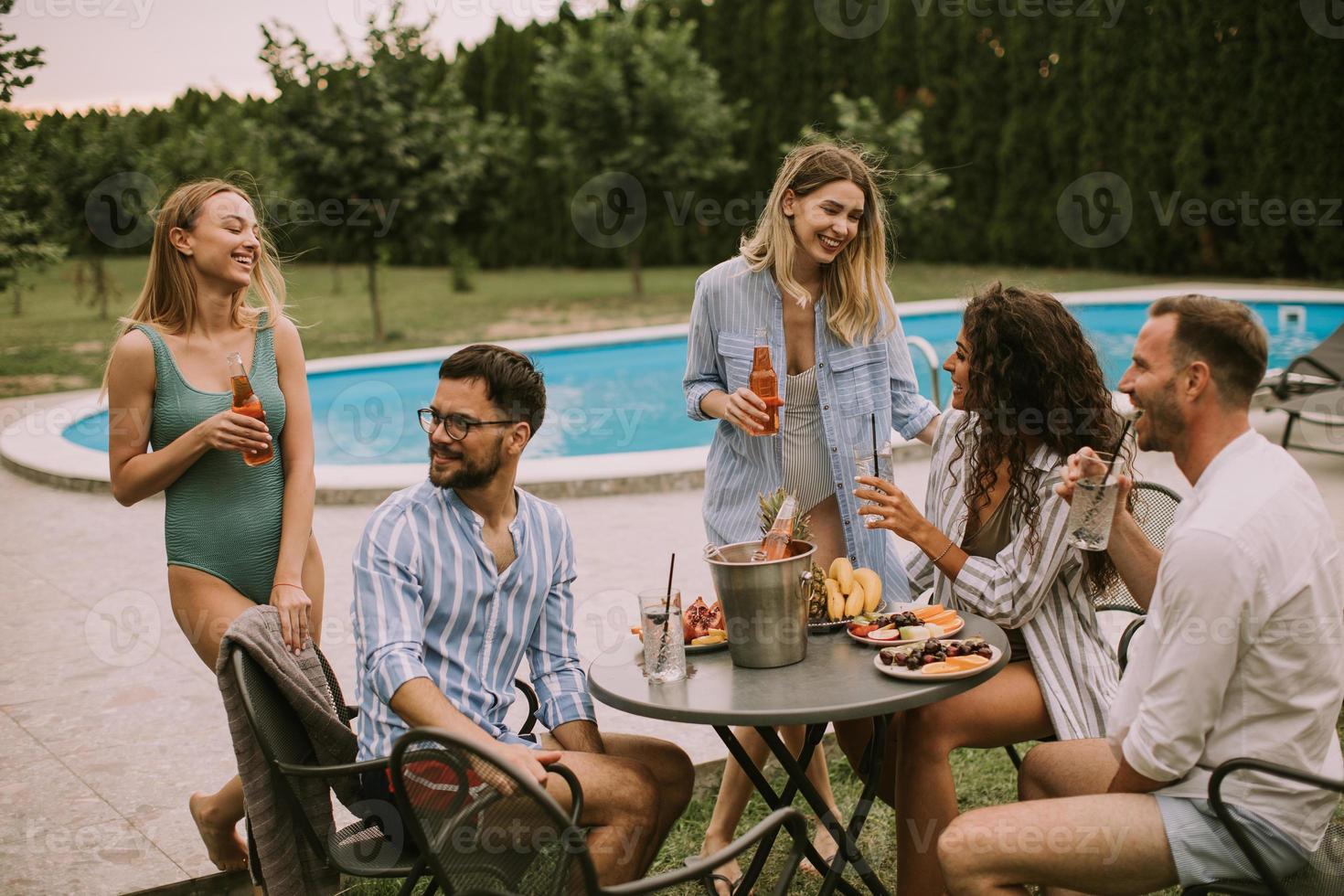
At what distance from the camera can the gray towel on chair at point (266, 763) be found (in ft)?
7.55

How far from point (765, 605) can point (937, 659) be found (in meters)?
0.35

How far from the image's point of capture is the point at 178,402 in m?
2.93

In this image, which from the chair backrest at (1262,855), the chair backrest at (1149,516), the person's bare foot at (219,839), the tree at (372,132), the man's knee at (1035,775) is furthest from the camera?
the tree at (372,132)

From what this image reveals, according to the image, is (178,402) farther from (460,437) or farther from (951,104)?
(951,104)

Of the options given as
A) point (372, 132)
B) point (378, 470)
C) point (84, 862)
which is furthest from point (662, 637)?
point (372, 132)

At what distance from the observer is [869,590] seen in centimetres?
276

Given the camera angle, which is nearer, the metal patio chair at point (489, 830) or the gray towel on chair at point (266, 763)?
the metal patio chair at point (489, 830)

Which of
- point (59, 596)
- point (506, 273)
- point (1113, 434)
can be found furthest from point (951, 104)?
point (1113, 434)

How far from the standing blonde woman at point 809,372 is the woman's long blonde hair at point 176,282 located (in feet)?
3.98

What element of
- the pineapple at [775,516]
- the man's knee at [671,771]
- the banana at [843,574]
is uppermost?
the pineapple at [775,516]

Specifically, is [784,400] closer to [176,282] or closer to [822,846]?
[822,846]

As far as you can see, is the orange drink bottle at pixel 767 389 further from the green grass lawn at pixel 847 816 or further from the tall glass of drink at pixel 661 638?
the green grass lawn at pixel 847 816

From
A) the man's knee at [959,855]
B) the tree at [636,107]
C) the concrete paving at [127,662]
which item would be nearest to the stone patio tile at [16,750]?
the concrete paving at [127,662]

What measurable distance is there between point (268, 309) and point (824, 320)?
4.92ft
